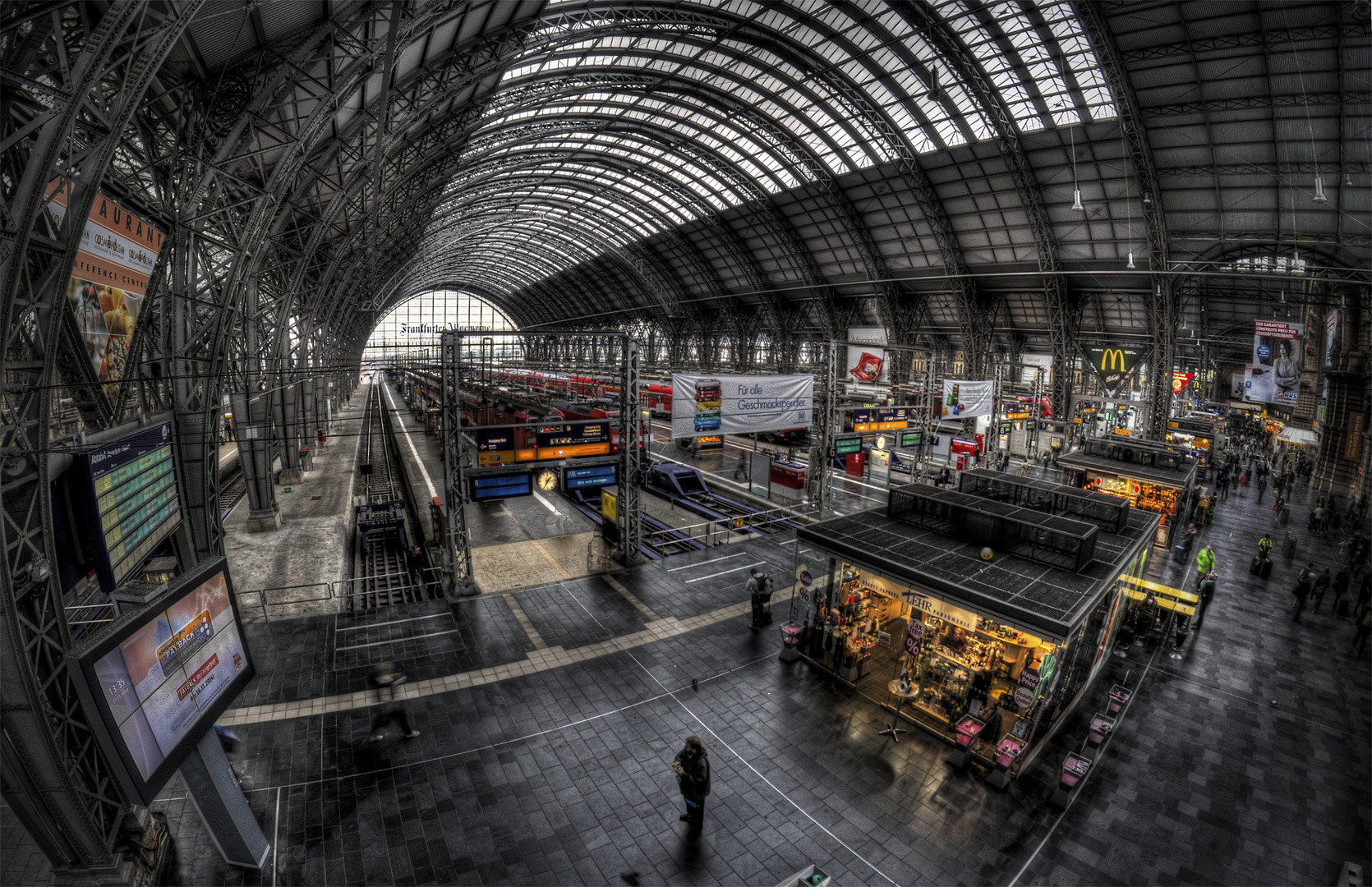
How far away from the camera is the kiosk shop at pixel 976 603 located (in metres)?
→ 9.41

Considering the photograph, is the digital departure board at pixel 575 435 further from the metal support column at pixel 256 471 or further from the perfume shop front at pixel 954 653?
the metal support column at pixel 256 471

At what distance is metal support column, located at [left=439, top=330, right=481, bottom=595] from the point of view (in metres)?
15.2

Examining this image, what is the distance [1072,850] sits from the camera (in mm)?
7828

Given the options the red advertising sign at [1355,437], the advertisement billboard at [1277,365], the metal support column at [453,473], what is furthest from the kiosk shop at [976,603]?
the red advertising sign at [1355,437]

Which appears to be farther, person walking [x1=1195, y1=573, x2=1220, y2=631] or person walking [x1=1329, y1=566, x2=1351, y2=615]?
person walking [x1=1329, y1=566, x2=1351, y2=615]

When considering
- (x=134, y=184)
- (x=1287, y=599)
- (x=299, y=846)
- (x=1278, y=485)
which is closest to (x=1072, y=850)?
(x=299, y=846)

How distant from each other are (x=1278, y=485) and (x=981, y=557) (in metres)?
28.5

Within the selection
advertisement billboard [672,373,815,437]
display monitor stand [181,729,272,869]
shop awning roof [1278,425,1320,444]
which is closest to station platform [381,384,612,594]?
advertisement billboard [672,373,815,437]

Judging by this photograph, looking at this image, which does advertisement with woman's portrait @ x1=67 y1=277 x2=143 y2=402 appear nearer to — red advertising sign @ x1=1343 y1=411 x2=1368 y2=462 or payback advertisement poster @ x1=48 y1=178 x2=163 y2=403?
payback advertisement poster @ x1=48 y1=178 x2=163 y2=403

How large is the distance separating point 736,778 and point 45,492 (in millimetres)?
9627

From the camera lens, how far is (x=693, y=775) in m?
7.66

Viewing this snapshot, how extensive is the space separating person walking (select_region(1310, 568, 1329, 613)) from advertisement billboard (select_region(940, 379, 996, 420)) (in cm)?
1236

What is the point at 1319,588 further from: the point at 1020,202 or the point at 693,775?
the point at 1020,202

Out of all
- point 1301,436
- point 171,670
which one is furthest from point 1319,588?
point 171,670
